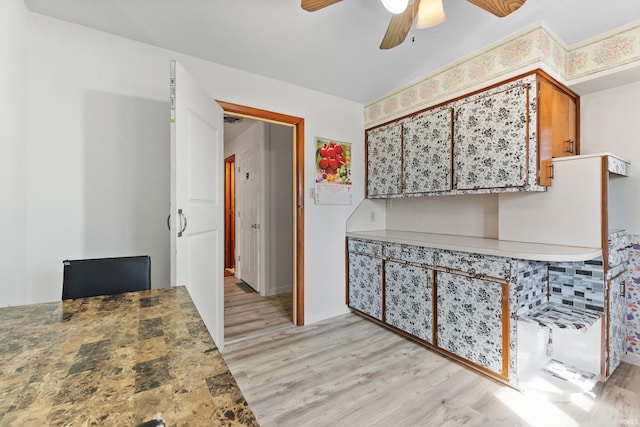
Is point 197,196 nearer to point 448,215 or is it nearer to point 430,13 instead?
point 430,13

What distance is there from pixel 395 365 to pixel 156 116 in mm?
2492

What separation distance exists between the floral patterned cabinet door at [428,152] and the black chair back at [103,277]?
2180 millimetres

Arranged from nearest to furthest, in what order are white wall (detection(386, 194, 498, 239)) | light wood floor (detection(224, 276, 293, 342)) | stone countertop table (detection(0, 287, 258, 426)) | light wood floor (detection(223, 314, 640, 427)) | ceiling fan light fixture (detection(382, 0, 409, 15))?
stone countertop table (detection(0, 287, 258, 426)) < ceiling fan light fixture (detection(382, 0, 409, 15)) < light wood floor (detection(223, 314, 640, 427)) < white wall (detection(386, 194, 498, 239)) < light wood floor (detection(224, 276, 293, 342))

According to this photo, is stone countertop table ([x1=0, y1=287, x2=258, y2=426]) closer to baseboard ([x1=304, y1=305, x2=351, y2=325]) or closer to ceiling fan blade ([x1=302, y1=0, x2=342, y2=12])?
ceiling fan blade ([x1=302, y1=0, x2=342, y2=12])

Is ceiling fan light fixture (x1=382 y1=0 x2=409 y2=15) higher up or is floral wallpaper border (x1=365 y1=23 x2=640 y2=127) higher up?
floral wallpaper border (x1=365 y1=23 x2=640 y2=127)

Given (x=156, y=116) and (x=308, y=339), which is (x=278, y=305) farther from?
(x=156, y=116)

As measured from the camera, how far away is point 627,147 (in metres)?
1.99

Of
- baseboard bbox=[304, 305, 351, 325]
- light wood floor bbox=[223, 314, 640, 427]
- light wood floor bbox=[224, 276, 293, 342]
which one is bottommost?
light wood floor bbox=[223, 314, 640, 427]

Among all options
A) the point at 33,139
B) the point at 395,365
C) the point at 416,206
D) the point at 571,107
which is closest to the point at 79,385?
the point at 33,139

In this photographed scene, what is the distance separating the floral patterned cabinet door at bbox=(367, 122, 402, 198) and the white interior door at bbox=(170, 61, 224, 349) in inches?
63.2

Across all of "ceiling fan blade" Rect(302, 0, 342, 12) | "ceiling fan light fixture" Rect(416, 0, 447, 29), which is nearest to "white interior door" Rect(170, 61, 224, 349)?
"ceiling fan blade" Rect(302, 0, 342, 12)

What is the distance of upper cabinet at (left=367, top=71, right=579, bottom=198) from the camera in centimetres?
182

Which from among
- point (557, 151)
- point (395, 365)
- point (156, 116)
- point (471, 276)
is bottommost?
point (395, 365)

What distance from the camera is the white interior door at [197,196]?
1.56m
